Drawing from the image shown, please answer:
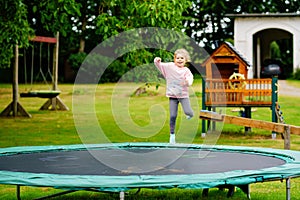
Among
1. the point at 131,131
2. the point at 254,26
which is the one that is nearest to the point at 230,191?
the point at 131,131

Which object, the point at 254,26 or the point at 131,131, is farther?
the point at 254,26

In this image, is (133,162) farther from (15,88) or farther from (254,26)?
(254,26)

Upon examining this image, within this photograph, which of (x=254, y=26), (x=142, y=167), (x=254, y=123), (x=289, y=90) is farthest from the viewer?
(x=254, y=26)

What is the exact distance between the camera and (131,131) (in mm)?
9953

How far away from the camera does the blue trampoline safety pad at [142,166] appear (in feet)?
11.2

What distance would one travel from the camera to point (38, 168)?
14.3ft

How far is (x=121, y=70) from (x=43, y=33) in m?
6.03

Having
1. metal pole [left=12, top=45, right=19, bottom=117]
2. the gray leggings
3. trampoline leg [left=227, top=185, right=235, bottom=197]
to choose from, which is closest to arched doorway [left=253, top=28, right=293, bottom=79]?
metal pole [left=12, top=45, right=19, bottom=117]

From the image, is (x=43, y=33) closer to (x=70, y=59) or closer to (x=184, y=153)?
(x=70, y=59)

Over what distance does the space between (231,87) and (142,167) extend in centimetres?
469

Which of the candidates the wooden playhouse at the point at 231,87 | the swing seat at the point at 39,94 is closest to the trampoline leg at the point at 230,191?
the wooden playhouse at the point at 231,87

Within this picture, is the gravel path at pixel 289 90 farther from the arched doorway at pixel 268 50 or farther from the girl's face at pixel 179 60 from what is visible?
the girl's face at pixel 179 60

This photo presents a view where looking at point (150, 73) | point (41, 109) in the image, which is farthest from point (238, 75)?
point (41, 109)

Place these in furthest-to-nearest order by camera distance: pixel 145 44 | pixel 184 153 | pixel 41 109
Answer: pixel 41 109 < pixel 145 44 < pixel 184 153
